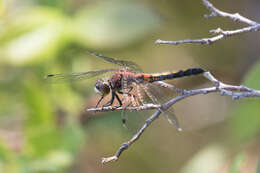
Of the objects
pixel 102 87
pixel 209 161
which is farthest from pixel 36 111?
pixel 209 161

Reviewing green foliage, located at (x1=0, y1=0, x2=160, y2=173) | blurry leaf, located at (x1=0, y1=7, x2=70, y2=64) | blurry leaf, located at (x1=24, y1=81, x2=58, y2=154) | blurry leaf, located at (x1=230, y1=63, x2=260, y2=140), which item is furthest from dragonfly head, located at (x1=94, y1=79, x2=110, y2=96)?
blurry leaf, located at (x1=230, y1=63, x2=260, y2=140)

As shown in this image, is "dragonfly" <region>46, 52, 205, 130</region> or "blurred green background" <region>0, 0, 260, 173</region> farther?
"blurred green background" <region>0, 0, 260, 173</region>

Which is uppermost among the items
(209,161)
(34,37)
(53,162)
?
Result: (34,37)

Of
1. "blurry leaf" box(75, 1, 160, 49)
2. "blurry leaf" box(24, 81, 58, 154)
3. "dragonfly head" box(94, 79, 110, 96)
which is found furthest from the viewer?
"blurry leaf" box(75, 1, 160, 49)

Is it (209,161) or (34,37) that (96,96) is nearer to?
(34,37)

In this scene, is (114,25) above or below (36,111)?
above

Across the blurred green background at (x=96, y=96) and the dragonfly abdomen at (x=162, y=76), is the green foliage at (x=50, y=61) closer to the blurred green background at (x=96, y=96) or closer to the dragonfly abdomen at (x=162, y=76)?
the blurred green background at (x=96, y=96)

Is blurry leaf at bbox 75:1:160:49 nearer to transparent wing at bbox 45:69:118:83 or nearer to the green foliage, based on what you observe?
the green foliage

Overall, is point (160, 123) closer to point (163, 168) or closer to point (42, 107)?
point (163, 168)
